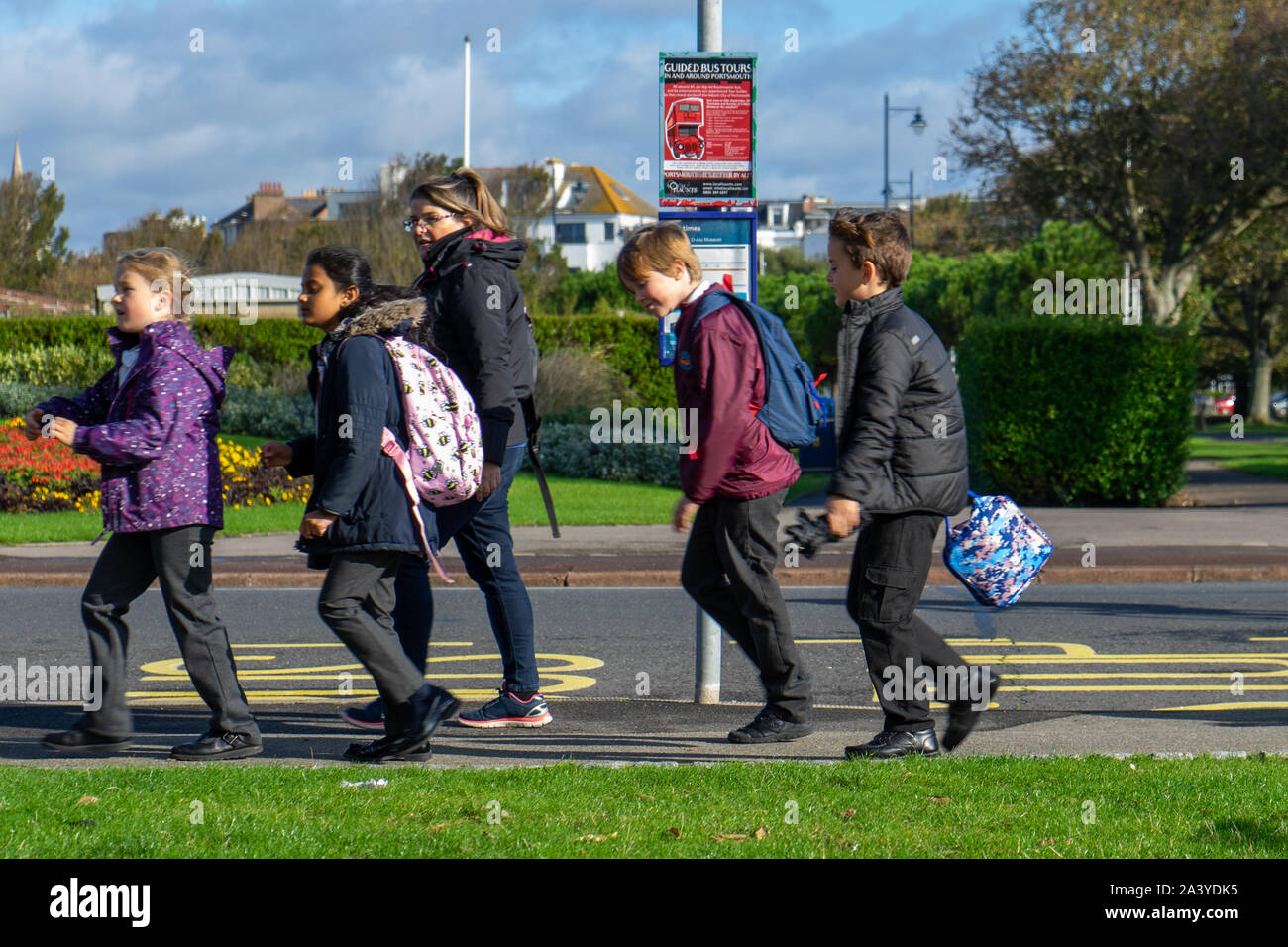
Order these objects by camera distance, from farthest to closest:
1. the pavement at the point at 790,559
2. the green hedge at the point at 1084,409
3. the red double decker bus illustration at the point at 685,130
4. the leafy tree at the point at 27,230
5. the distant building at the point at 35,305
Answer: the leafy tree at the point at 27,230, the distant building at the point at 35,305, the green hedge at the point at 1084,409, the pavement at the point at 790,559, the red double decker bus illustration at the point at 685,130

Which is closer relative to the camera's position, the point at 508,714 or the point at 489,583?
the point at 489,583

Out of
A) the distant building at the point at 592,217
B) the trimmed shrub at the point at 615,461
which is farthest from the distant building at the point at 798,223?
the trimmed shrub at the point at 615,461

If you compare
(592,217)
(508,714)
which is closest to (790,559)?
(508,714)

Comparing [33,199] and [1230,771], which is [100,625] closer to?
[1230,771]

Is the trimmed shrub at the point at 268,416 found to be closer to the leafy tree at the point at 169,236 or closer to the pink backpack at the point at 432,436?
the pink backpack at the point at 432,436

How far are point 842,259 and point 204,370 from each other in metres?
2.24

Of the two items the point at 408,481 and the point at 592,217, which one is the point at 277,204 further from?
the point at 408,481

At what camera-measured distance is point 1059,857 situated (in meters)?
3.68

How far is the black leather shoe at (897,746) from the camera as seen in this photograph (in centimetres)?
501

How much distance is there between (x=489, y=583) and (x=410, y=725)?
2.73 ft

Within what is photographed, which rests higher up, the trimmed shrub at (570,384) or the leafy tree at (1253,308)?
the leafy tree at (1253,308)

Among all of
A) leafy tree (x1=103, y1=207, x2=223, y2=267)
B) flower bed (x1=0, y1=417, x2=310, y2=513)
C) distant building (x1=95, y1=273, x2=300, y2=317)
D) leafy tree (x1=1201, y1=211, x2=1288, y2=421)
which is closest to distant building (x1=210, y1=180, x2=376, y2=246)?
leafy tree (x1=103, y1=207, x2=223, y2=267)

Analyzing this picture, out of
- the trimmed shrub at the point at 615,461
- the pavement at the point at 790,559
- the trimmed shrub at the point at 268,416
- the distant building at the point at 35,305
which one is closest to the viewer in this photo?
the pavement at the point at 790,559

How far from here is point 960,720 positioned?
5.10m
